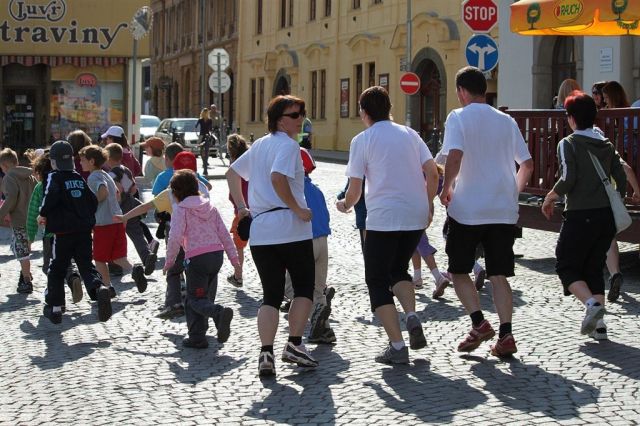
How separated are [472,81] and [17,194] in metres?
5.78

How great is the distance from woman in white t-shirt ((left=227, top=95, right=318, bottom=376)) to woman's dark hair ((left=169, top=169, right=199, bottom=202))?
1331mm

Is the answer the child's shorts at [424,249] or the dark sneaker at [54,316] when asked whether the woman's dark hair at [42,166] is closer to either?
the dark sneaker at [54,316]

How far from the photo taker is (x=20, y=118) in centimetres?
3125

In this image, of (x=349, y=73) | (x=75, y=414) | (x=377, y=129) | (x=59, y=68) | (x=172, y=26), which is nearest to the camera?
(x=75, y=414)

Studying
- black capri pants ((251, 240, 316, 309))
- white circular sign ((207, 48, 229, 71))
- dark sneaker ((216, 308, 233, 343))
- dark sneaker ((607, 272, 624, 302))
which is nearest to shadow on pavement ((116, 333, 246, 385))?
dark sneaker ((216, 308, 233, 343))

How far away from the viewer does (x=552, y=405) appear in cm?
707

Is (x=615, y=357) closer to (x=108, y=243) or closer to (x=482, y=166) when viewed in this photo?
(x=482, y=166)

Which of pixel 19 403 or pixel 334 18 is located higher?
pixel 334 18

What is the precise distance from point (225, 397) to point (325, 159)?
35486mm

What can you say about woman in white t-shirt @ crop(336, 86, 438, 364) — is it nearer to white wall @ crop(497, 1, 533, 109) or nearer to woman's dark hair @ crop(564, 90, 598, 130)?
woman's dark hair @ crop(564, 90, 598, 130)

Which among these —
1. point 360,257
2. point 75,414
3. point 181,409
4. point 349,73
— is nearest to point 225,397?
point 181,409

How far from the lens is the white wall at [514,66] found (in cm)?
2859

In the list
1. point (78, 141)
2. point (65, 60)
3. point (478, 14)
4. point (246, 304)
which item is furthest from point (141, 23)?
point (246, 304)

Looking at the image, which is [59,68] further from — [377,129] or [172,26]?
[172,26]
